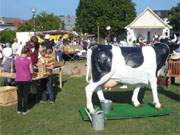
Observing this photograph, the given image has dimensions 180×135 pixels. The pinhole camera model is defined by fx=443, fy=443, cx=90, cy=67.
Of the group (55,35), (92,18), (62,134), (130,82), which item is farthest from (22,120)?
(92,18)

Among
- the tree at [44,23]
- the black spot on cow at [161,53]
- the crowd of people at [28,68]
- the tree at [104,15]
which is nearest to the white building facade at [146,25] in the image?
the tree at [104,15]

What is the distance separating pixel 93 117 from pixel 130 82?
1.86 metres

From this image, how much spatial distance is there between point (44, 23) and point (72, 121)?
81.8 metres

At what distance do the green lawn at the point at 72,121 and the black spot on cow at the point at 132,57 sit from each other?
1.33m

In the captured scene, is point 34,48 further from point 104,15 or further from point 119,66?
point 104,15

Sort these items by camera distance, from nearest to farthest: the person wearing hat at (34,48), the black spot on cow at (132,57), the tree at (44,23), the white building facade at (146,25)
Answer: the black spot on cow at (132,57) → the person wearing hat at (34,48) → the white building facade at (146,25) → the tree at (44,23)

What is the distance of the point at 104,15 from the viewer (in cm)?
7244

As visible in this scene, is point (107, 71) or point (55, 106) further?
point (55, 106)

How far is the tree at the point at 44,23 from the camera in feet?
290

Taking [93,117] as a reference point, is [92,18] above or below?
above

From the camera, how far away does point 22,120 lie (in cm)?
1027

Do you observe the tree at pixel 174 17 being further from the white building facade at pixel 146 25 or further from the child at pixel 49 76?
the child at pixel 49 76

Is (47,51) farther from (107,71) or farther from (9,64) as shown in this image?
(107,71)

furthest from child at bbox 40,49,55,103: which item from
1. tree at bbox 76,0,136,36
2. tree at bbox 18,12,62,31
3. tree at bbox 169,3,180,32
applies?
tree at bbox 18,12,62,31
